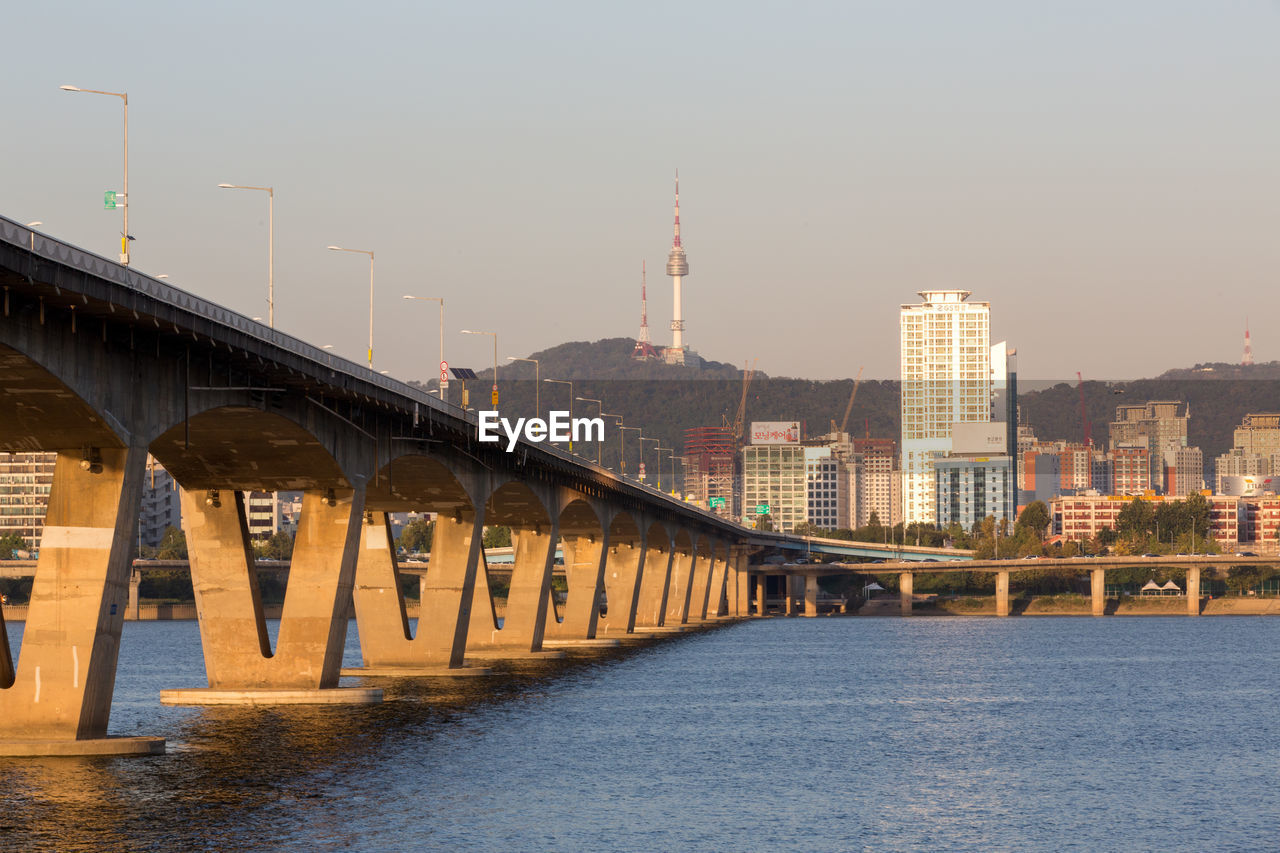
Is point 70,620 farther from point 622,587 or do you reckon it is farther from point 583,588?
point 622,587

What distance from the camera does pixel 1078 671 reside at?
115562mm

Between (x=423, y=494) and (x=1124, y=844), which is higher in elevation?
(x=423, y=494)

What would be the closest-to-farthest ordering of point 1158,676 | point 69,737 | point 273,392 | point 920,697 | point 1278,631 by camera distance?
point 69,737 → point 273,392 → point 920,697 → point 1158,676 → point 1278,631

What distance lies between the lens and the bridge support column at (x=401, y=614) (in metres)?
95.9

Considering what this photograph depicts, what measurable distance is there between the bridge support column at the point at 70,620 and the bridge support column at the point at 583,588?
86.9 m

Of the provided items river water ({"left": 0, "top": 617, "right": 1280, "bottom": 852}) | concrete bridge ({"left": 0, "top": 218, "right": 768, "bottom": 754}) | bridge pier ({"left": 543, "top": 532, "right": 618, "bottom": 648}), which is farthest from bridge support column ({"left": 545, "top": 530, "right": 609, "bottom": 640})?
river water ({"left": 0, "top": 617, "right": 1280, "bottom": 852})

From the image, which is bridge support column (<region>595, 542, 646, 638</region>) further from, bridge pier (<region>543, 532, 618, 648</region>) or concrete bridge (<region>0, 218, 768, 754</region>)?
concrete bridge (<region>0, 218, 768, 754</region>)

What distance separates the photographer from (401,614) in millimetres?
96688

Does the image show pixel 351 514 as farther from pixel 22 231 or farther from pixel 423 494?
pixel 22 231

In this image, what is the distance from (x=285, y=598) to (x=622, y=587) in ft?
294

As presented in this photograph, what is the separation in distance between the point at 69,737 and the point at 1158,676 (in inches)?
3047

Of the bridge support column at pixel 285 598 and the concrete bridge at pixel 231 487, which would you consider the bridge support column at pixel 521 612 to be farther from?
the bridge support column at pixel 285 598

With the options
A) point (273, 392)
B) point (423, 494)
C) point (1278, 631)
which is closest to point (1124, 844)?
point (273, 392)

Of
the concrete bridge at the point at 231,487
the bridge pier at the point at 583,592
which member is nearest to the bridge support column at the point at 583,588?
the bridge pier at the point at 583,592
